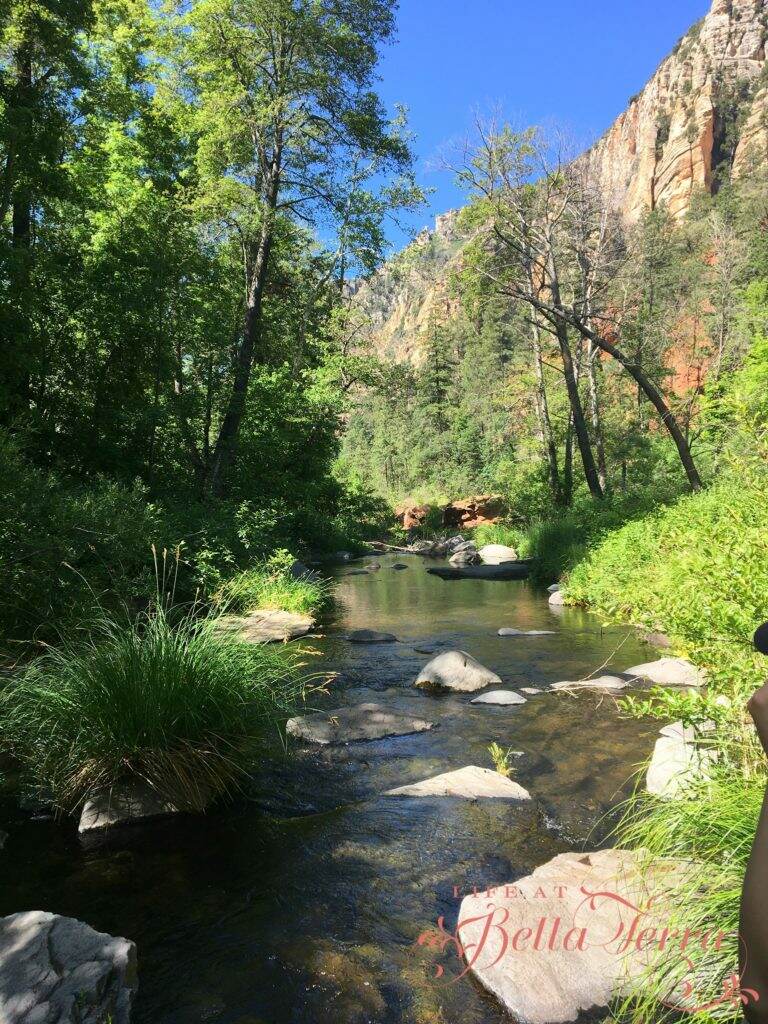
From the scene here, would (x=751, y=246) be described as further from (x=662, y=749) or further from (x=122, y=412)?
(x=662, y=749)

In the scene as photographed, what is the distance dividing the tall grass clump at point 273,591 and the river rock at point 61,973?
8388mm

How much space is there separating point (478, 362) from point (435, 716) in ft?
168

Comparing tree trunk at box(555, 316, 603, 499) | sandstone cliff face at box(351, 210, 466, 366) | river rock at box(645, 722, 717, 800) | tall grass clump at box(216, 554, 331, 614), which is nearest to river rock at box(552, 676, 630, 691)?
river rock at box(645, 722, 717, 800)

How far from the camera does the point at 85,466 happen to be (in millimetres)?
13008

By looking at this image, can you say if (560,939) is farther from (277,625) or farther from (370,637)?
(277,625)

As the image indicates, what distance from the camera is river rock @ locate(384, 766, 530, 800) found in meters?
4.79

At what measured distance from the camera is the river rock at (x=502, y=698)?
698 cm

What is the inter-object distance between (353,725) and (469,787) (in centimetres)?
169

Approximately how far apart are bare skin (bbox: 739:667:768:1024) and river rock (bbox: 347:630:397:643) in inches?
386

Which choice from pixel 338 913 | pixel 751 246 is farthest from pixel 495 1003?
pixel 751 246

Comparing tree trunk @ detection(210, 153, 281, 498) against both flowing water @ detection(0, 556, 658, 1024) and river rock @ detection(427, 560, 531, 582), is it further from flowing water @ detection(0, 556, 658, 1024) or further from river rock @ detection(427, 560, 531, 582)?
flowing water @ detection(0, 556, 658, 1024)

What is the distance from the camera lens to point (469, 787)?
16.0 ft

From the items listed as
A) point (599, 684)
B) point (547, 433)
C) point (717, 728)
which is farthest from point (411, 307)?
point (717, 728)

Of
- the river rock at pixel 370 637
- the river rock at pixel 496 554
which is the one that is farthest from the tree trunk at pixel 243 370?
the river rock at pixel 496 554
